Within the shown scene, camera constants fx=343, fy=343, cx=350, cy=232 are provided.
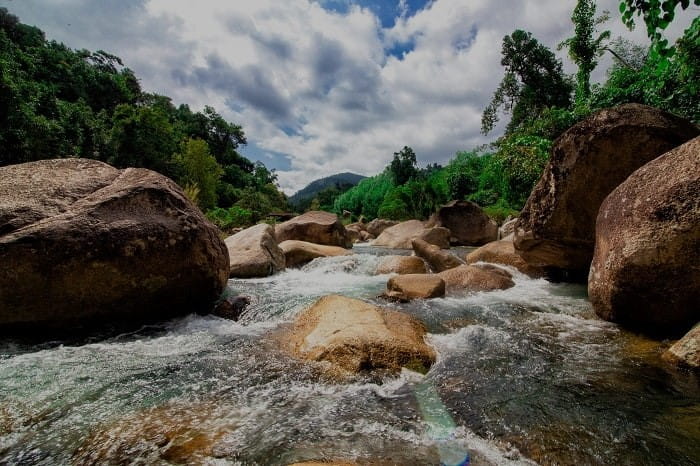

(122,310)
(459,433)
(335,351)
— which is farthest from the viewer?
(122,310)

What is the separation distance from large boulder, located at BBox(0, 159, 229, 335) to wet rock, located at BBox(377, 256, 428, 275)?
5102 millimetres

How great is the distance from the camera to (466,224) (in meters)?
21.9

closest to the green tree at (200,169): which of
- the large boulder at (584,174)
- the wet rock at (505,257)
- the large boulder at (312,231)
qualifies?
the large boulder at (312,231)

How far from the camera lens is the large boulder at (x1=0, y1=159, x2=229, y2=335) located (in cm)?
436

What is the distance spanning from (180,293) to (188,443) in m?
3.50

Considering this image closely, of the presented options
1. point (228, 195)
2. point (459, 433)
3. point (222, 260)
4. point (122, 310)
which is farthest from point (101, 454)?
point (228, 195)

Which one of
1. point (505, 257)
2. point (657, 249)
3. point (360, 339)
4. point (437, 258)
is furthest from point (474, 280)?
point (360, 339)

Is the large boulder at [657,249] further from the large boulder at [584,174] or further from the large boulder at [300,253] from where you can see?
the large boulder at [300,253]

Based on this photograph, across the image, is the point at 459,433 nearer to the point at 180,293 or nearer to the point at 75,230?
the point at 180,293

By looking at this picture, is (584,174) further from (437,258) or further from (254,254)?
(254,254)

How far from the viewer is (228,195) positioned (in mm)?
48656

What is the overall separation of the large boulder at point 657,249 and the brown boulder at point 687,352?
1.53 ft

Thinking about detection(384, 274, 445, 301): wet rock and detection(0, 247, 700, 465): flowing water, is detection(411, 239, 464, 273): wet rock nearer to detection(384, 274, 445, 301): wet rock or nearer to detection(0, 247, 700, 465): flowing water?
detection(384, 274, 445, 301): wet rock

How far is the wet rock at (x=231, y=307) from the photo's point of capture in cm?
583
